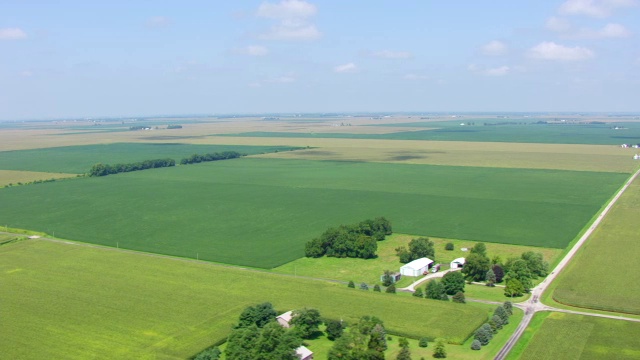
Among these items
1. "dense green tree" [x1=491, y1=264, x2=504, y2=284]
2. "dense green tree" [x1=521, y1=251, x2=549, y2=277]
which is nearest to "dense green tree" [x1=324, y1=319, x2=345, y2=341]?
"dense green tree" [x1=491, y1=264, x2=504, y2=284]

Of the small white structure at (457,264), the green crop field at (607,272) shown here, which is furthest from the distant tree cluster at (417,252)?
the green crop field at (607,272)

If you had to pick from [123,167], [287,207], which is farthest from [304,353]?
[123,167]

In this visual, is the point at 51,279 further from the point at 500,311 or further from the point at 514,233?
the point at 514,233

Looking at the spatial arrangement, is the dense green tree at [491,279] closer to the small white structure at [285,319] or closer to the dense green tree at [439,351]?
the dense green tree at [439,351]

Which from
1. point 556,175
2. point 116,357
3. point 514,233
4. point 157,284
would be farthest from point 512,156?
point 116,357

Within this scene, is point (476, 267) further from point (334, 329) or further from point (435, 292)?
point (334, 329)
